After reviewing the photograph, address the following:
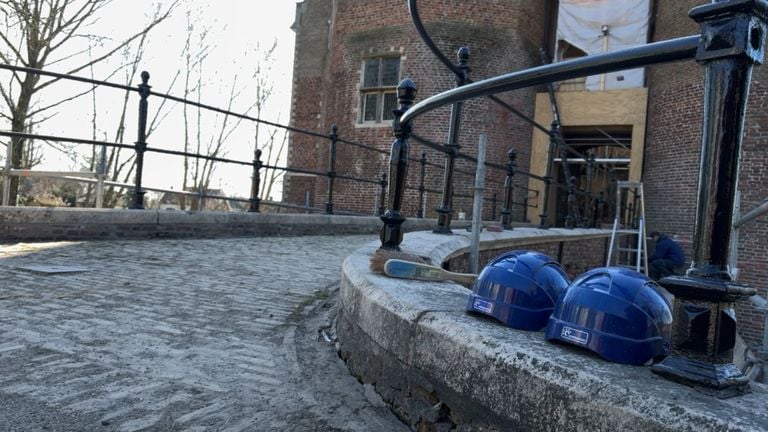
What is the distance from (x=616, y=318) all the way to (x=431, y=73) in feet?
46.9

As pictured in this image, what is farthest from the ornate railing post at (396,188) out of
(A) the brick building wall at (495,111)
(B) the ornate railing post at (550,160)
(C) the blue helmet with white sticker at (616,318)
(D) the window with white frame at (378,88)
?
(D) the window with white frame at (378,88)

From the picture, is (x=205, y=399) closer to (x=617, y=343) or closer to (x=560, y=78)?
(x=617, y=343)

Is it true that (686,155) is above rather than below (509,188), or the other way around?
above

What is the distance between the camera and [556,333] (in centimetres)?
147

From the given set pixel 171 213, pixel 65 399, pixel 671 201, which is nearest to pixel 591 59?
pixel 65 399

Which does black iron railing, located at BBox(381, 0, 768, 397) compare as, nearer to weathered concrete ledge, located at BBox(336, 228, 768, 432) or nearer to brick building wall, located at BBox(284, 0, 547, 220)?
weathered concrete ledge, located at BBox(336, 228, 768, 432)

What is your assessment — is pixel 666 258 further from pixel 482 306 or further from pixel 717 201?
pixel 717 201

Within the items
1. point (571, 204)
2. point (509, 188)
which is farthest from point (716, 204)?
point (571, 204)

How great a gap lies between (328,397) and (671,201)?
45.8 ft

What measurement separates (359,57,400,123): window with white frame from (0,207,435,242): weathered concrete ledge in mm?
7958

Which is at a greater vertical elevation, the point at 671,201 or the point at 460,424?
the point at 671,201

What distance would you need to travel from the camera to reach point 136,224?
620 centimetres

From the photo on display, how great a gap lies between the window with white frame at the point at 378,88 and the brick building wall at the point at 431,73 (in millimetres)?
217

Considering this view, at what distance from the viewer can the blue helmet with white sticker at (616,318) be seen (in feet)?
4.48
